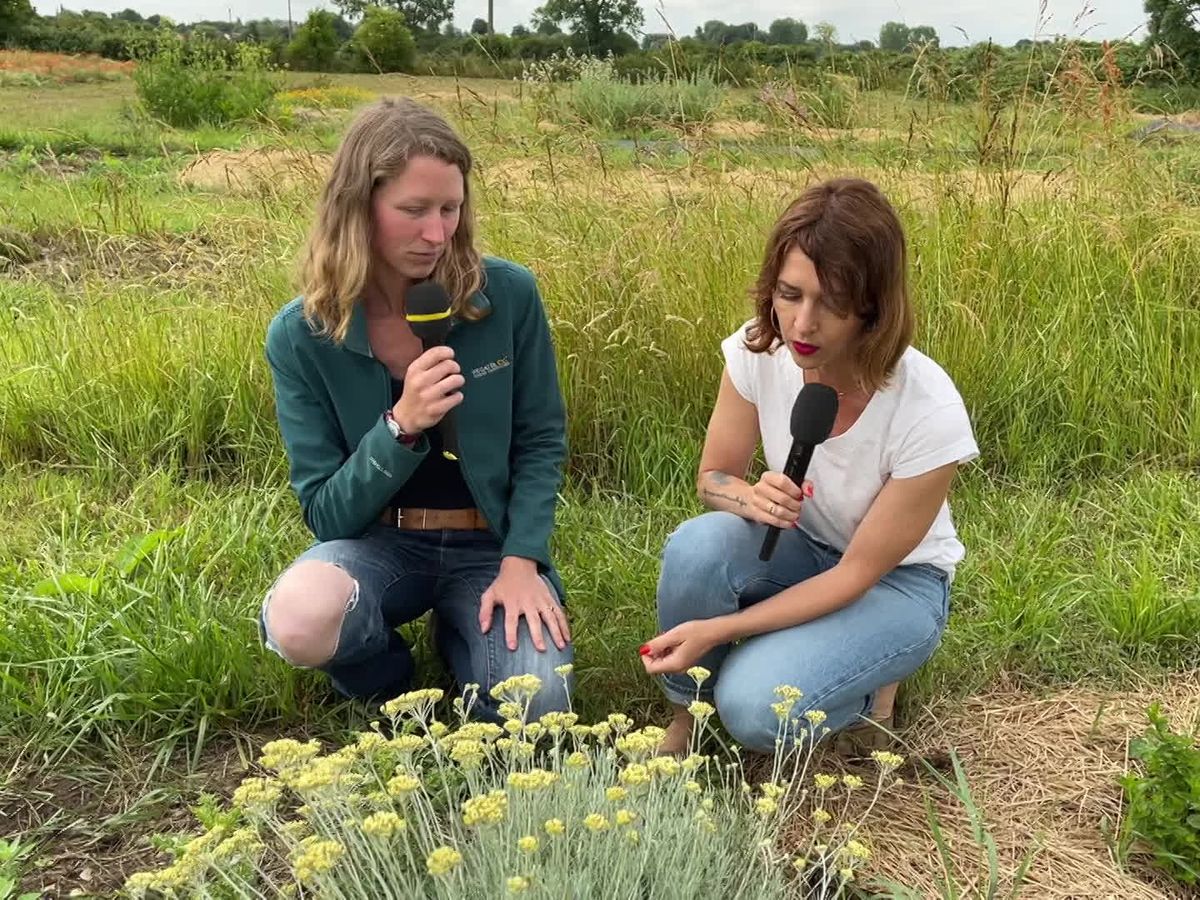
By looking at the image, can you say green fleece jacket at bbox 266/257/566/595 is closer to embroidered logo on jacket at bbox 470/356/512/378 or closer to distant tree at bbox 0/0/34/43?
embroidered logo on jacket at bbox 470/356/512/378

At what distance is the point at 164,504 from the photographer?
10.9ft

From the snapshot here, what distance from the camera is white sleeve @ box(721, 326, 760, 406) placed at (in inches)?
91.2

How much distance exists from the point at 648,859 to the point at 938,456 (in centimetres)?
97

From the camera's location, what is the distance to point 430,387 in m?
1.95

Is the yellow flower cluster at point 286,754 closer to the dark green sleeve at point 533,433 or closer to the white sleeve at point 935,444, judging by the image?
the dark green sleeve at point 533,433

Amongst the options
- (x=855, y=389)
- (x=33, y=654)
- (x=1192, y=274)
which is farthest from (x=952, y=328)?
(x=33, y=654)

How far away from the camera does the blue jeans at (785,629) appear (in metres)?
2.08

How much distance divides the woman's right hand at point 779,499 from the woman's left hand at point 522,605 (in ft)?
1.86

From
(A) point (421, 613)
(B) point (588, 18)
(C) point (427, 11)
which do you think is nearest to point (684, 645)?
(A) point (421, 613)

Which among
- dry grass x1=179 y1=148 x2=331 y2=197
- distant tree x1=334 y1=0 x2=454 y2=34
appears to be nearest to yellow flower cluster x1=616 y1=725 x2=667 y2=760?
dry grass x1=179 y1=148 x2=331 y2=197

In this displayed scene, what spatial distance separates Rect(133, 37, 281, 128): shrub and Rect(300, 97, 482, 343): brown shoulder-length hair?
13.8m

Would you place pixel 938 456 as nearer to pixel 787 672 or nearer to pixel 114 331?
pixel 787 672

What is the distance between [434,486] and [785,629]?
2.96ft

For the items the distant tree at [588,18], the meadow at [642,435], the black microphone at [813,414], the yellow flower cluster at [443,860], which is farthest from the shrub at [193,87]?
the yellow flower cluster at [443,860]
